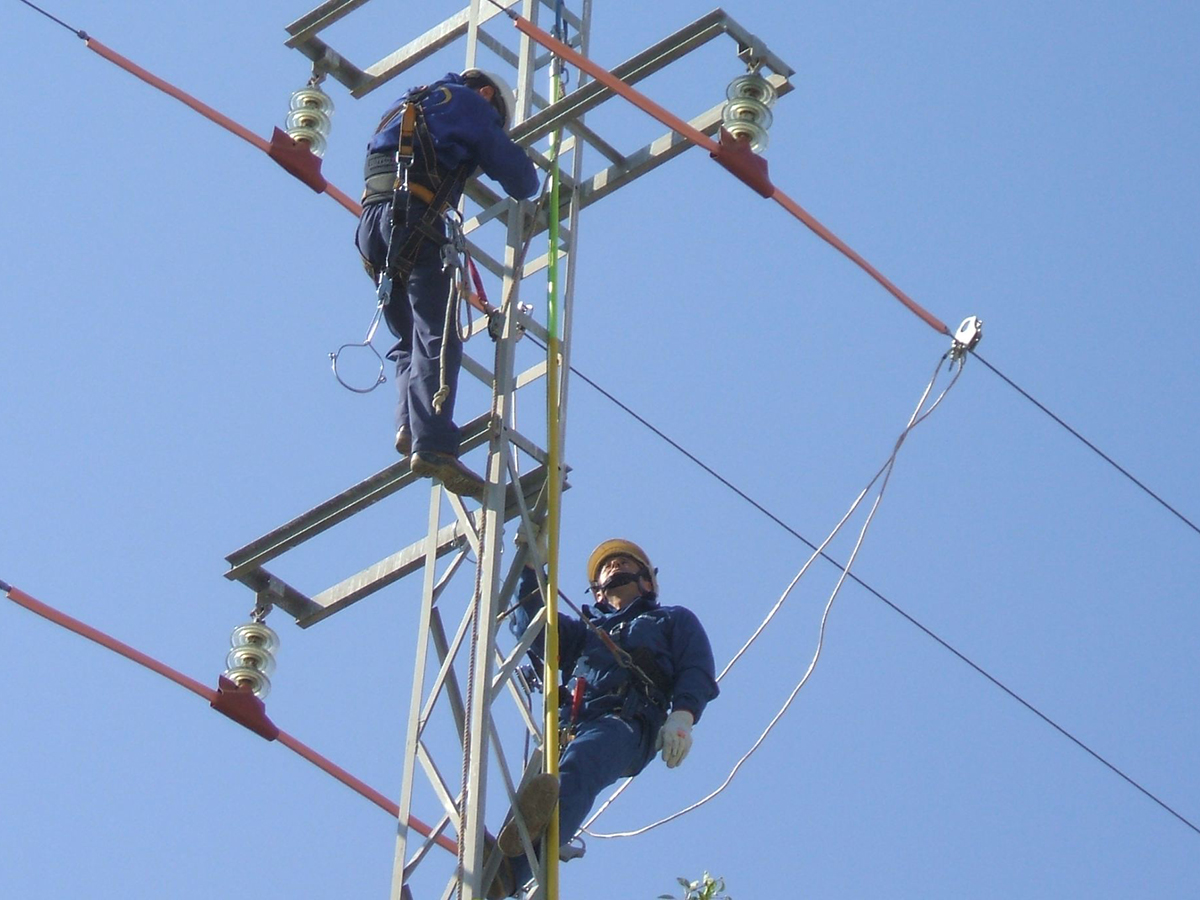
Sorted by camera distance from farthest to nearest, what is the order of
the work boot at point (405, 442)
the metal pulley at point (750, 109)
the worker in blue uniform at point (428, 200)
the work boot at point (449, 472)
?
1. the metal pulley at point (750, 109)
2. the worker in blue uniform at point (428, 200)
3. the work boot at point (405, 442)
4. the work boot at point (449, 472)

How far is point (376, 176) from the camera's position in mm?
9625

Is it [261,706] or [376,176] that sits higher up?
[376,176]

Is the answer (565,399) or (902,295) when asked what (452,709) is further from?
(902,295)

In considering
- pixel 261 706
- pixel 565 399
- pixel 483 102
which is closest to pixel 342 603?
pixel 261 706

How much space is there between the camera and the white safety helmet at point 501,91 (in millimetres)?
9688

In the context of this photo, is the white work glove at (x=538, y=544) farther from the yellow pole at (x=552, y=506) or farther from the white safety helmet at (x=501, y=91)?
the white safety helmet at (x=501, y=91)

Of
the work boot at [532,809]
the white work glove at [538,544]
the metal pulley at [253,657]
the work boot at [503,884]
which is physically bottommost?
the work boot at [503,884]

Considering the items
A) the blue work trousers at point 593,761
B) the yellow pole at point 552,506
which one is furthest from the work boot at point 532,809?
the blue work trousers at point 593,761

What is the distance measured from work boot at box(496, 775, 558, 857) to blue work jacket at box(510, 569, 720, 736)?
95 cm

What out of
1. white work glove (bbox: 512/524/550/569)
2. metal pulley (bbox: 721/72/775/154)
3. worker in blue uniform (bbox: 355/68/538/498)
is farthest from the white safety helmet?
white work glove (bbox: 512/524/550/569)

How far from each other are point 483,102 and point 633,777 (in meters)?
2.40

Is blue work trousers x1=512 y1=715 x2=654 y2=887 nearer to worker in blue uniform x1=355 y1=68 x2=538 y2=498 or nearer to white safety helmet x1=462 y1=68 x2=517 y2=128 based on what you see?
worker in blue uniform x1=355 y1=68 x2=538 y2=498

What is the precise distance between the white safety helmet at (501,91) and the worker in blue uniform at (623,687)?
5.42 feet

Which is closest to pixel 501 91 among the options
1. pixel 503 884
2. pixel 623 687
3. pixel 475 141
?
pixel 475 141
